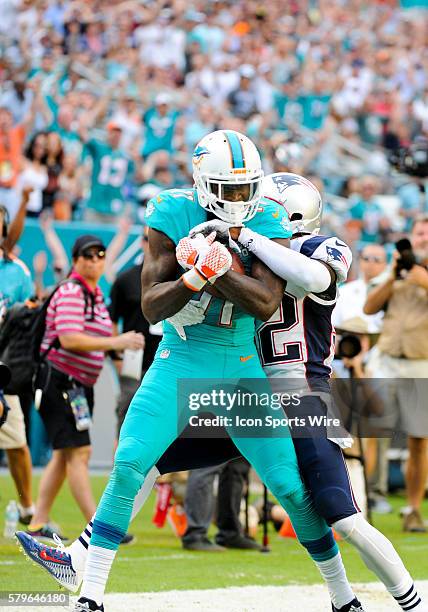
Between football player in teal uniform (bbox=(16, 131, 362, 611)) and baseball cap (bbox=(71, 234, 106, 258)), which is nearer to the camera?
football player in teal uniform (bbox=(16, 131, 362, 611))

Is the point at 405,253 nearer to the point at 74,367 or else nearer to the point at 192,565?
the point at 74,367

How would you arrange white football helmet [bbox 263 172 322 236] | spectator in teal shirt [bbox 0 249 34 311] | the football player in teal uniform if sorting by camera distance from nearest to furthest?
the football player in teal uniform < white football helmet [bbox 263 172 322 236] < spectator in teal shirt [bbox 0 249 34 311]

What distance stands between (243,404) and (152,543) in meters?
2.79

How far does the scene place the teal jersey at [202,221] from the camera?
13.6ft

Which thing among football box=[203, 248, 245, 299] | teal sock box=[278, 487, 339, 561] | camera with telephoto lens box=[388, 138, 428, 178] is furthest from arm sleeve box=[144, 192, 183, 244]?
camera with telephoto lens box=[388, 138, 428, 178]

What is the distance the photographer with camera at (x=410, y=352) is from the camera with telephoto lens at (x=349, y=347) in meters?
0.39

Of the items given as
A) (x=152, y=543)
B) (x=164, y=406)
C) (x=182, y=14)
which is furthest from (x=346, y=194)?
(x=164, y=406)

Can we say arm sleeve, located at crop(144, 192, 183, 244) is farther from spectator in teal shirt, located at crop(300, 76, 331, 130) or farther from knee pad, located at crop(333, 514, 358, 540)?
spectator in teal shirt, located at crop(300, 76, 331, 130)

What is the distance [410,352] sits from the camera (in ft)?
25.3

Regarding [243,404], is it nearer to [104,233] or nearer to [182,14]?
[104,233]

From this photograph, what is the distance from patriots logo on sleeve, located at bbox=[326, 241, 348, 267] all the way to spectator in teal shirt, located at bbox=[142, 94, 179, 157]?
28.9 ft

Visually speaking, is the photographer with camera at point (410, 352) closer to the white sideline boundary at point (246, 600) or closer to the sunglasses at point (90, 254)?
the sunglasses at point (90, 254)

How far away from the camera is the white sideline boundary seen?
471 cm

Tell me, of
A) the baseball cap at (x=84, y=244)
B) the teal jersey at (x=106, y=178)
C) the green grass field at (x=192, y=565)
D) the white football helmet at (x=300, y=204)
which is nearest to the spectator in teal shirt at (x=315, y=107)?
the teal jersey at (x=106, y=178)
